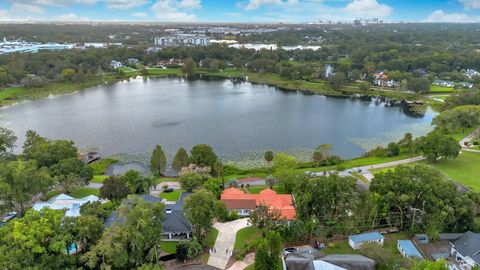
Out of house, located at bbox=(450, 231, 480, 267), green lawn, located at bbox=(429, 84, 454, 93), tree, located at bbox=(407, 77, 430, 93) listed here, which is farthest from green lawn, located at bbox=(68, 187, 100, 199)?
green lawn, located at bbox=(429, 84, 454, 93)

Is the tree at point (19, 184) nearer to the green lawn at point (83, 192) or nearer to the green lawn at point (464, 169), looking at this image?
the green lawn at point (83, 192)

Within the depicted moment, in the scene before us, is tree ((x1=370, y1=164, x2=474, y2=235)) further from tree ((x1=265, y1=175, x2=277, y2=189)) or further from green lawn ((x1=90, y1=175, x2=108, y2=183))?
green lawn ((x1=90, y1=175, x2=108, y2=183))

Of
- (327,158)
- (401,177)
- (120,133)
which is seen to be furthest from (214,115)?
(401,177)

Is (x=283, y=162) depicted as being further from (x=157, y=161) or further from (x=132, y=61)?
(x=132, y=61)

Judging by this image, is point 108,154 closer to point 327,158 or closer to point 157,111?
point 157,111

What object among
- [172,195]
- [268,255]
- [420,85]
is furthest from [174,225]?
[420,85]
